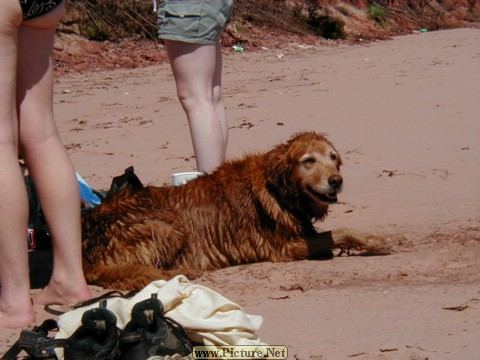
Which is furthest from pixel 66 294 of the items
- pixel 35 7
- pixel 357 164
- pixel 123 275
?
pixel 357 164

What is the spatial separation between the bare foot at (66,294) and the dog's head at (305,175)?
1.59 m

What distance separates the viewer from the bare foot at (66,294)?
4219 mm

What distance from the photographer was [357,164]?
752 centimetres

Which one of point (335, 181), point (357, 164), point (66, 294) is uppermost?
point (335, 181)

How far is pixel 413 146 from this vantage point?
8.05 m

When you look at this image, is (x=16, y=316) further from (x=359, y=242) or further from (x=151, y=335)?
(x=359, y=242)

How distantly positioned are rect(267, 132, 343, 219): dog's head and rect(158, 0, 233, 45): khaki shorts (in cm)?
90

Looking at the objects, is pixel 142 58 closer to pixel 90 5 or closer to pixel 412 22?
pixel 90 5

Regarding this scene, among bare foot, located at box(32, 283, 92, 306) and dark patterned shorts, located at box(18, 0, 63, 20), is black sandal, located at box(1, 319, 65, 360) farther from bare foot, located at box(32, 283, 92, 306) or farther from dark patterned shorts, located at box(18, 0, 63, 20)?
dark patterned shorts, located at box(18, 0, 63, 20)

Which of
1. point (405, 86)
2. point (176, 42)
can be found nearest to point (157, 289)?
point (176, 42)

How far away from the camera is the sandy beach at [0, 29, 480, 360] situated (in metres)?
3.92

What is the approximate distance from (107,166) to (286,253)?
310 centimetres

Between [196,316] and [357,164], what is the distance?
429 centimetres

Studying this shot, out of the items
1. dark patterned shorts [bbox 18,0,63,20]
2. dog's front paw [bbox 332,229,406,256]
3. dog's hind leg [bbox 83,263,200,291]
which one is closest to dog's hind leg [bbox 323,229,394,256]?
dog's front paw [bbox 332,229,406,256]
